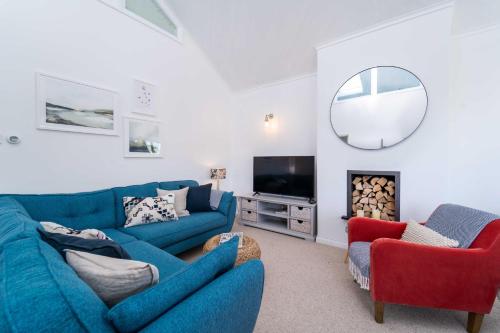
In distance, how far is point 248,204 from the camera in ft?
12.0

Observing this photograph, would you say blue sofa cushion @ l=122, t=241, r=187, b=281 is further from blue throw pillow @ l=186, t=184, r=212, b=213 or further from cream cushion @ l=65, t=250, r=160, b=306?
blue throw pillow @ l=186, t=184, r=212, b=213

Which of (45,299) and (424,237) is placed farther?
(424,237)

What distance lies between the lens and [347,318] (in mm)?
1555

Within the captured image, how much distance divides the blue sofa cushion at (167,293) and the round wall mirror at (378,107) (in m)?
2.39

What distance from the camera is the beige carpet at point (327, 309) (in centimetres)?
147

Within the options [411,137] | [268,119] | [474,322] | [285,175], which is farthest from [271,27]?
[474,322]

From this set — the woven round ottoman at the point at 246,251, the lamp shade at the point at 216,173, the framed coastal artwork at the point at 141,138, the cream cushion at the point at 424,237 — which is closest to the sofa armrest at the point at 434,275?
the cream cushion at the point at 424,237

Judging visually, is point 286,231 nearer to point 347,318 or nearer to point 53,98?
point 347,318

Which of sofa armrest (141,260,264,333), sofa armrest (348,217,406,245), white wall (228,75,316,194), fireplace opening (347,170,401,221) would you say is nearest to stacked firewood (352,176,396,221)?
fireplace opening (347,170,401,221)

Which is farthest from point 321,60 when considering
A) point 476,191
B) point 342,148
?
point 476,191

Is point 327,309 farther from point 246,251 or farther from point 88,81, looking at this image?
point 88,81

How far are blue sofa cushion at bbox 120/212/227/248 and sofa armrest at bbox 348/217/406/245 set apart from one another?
157 cm

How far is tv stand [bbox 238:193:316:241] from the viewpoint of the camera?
9.95 feet

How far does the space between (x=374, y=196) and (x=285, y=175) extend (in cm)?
129
